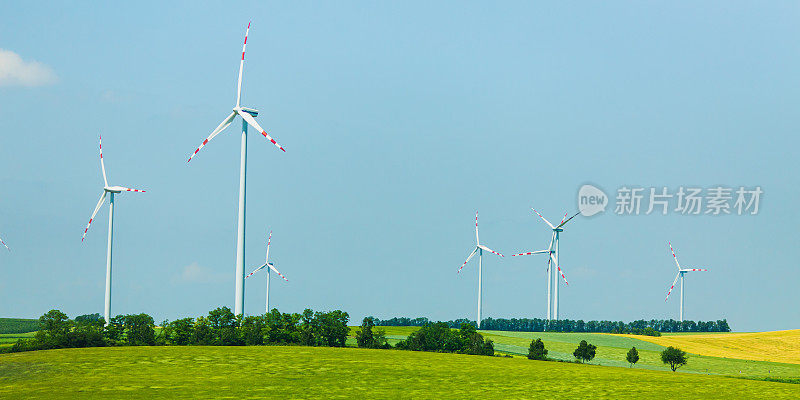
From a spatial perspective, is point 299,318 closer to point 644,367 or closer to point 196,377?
point 196,377

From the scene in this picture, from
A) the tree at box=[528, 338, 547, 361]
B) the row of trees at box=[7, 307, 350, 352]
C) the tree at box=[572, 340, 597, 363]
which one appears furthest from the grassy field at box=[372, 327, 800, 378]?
the row of trees at box=[7, 307, 350, 352]

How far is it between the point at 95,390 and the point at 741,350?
3313 inches

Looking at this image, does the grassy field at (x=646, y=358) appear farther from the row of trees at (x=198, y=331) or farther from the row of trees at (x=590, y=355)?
the row of trees at (x=198, y=331)

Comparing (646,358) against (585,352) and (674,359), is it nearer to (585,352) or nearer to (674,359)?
(674,359)

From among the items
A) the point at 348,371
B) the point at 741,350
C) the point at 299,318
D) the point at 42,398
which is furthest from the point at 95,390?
the point at 741,350

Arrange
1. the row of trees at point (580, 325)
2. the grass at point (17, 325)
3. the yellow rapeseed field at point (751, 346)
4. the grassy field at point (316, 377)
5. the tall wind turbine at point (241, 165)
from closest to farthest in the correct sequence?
the grassy field at point (316, 377) < the tall wind turbine at point (241, 165) < the yellow rapeseed field at point (751, 346) < the grass at point (17, 325) < the row of trees at point (580, 325)

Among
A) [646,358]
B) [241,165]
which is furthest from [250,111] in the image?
[646,358]

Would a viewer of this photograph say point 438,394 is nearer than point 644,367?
Yes

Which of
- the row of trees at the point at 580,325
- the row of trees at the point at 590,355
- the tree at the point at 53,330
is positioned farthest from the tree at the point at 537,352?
the row of trees at the point at 580,325

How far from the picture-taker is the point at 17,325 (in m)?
142

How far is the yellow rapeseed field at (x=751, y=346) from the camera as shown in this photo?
311 feet

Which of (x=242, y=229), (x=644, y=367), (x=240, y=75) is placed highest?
(x=240, y=75)

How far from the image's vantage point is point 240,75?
76.2 meters

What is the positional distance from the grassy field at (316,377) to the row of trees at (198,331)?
163 inches
